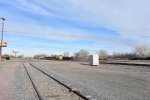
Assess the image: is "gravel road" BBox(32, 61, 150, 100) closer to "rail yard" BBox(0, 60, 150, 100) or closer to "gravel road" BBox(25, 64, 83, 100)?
"rail yard" BBox(0, 60, 150, 100)

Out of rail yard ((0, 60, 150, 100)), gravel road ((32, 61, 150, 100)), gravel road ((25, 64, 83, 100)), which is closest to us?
gravel road ((25, 64, 83, 100))

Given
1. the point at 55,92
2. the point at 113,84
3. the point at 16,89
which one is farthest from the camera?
the point at 113,84

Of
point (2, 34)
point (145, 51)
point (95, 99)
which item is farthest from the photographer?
point (145, 51)

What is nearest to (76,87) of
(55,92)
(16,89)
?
(55,92)

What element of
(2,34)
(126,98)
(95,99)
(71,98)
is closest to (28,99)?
(71,98)

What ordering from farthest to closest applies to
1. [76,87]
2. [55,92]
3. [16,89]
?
[76,87] < [16,89] < [55,92]

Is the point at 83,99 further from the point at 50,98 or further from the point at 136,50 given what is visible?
the point at 136,50

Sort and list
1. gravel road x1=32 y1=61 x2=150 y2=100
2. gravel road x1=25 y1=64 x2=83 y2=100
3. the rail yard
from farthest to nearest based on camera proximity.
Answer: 1. gravel road x1=32 y1=61 x2=150 y2=100
2. the rail yard
3. gravel road x1=25 y1=64 x2=83 y2=100

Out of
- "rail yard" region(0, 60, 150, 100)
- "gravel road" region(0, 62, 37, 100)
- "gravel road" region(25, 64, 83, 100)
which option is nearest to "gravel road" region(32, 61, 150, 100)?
"rail yard" region(0, 60, 150, 100)

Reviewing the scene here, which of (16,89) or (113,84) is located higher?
(113,84)

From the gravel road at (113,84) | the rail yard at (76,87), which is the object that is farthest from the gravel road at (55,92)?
the gravel road at (113,84)

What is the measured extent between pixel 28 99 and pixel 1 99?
42.9 inches

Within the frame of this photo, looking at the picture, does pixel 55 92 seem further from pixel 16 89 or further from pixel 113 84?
pixel 113 84

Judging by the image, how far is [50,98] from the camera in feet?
41.0
